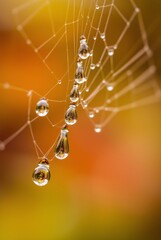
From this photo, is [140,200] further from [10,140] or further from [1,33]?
[1,33]

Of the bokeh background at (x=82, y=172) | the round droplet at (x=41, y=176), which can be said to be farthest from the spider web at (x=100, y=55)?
the round droplet at (x=41, y=176)

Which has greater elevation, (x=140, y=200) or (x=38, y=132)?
(x=38, y=132)

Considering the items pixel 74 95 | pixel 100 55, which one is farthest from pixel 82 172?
pixel 74 95

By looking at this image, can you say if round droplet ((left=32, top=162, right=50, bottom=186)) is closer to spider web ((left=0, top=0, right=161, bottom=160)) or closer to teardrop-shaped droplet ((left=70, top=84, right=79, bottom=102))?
teardrop-shaped droplet ((left=70, top=84, right=79, bottom=102))

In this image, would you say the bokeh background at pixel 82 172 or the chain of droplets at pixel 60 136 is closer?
the chain of droplets at pixel 60 136

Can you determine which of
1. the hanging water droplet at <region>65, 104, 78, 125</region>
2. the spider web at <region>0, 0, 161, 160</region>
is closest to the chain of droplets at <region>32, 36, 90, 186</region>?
the hanging water droplet at <region>65, 104, 78, 125</region>

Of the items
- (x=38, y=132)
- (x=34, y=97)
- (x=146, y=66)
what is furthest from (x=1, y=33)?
(x=146, y=66)

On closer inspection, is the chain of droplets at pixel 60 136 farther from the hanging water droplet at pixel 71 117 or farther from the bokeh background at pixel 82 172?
the bokeh background at pixel 82 172
